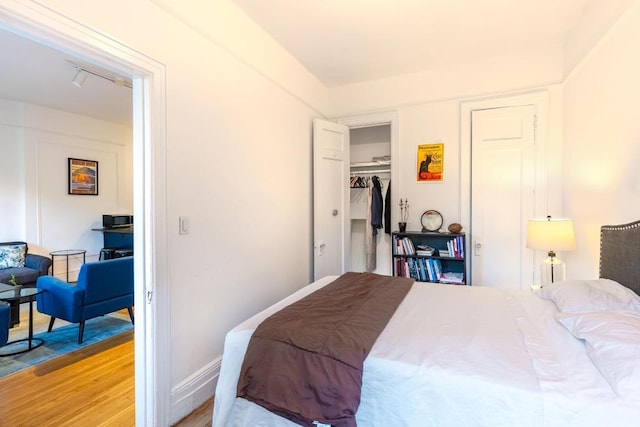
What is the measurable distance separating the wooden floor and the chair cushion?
2212 millimetres

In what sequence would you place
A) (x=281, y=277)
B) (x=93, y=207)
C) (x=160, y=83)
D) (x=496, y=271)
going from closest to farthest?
1. (x=160, y=83)
2. (x=281, y=277)
3. (x=496, y=271)
4. (x=93, y=207)

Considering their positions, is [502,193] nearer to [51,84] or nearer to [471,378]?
[471,378]

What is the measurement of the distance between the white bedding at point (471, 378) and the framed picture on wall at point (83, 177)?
4.71 meters

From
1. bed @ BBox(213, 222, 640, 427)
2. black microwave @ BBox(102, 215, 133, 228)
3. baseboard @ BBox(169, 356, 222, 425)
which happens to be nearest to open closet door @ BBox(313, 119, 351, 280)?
baseboard @ BBox(169, 356, 222, 425)

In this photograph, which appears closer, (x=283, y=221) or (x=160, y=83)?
(x=160, y=83)

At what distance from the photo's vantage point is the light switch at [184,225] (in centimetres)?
187

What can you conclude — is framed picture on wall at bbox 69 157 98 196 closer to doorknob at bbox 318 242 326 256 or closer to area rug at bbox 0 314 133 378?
area rug at bbox 0 314 133 378

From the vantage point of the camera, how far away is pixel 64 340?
9.67ft

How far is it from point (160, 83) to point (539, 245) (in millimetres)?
2807

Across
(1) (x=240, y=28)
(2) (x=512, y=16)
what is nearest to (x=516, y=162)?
(2) (x=512, y=16)

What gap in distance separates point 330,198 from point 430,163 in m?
1.16

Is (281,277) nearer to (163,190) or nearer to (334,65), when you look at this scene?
(163,190)

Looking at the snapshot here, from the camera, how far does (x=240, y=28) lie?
2320 mm

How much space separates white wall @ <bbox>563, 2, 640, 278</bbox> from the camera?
1748 mm
